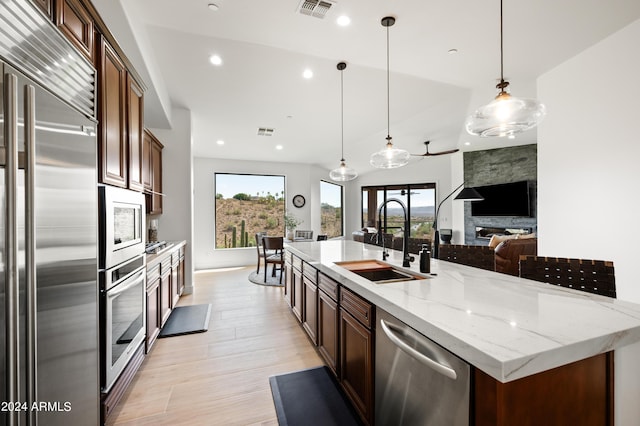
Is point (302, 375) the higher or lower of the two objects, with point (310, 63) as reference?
lower

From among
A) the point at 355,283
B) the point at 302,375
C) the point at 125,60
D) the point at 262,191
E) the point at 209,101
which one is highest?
the point at 209,101

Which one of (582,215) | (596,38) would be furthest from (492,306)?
(596,38)

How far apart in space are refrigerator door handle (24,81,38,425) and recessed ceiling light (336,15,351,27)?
2143mm

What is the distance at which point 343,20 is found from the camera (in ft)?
7.43

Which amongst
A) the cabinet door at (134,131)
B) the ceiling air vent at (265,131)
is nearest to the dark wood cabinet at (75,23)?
the cabinet door at (134,131)

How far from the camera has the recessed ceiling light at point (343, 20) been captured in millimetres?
2229

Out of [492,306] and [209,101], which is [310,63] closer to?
[209,101]

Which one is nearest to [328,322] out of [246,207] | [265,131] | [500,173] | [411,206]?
A: [265,131]

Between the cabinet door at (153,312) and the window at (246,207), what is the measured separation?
4.22m

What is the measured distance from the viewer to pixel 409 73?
314 cm

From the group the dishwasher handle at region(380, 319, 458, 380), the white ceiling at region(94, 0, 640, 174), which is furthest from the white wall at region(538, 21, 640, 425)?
the dishwasher handle at region(380, 319, 458, 380)

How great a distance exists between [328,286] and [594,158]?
301cm

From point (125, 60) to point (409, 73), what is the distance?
2.78 m

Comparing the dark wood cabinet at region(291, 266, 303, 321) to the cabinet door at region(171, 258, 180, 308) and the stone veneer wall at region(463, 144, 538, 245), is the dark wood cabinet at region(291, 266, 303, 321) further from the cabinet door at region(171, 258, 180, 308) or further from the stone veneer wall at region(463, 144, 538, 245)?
the stone veneer wall at region(463, 144, 538, 245)
